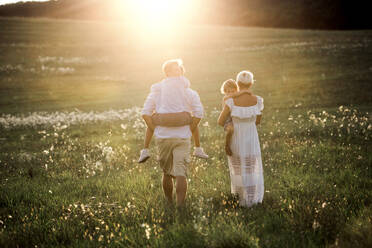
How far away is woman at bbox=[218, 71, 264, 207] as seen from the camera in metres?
5.54

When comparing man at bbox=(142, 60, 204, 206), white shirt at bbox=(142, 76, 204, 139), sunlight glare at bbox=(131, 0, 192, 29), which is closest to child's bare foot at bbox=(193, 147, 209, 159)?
man at bbox=(142, 60, 204, 206)

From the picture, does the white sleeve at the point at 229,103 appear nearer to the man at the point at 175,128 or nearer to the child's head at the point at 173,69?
the man at the point at 175,128

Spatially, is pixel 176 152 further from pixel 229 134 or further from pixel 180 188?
pixel 229 134

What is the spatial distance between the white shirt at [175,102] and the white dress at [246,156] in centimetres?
62

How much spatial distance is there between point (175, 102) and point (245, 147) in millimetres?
1423

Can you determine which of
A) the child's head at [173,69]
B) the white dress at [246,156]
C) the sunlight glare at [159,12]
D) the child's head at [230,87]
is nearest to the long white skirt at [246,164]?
the white dress at [246,156]

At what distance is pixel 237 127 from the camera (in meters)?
5.65

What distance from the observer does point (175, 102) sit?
213 inches

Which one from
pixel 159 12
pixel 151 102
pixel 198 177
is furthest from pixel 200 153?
pixel 159 12

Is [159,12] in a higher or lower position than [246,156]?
higher

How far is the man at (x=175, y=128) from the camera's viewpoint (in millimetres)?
5387

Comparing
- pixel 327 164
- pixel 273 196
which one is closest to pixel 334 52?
pixel 327 164

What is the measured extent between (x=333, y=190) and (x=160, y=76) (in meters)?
30.6

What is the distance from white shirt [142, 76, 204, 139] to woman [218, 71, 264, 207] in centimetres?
60
